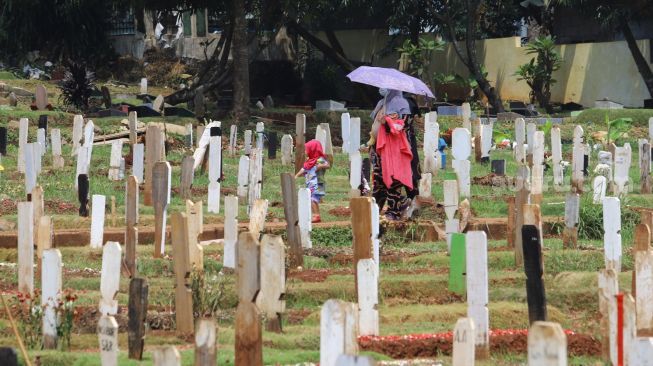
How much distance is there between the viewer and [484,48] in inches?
1414

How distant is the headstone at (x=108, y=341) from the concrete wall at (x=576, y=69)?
1038 inches

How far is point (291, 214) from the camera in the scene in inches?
468

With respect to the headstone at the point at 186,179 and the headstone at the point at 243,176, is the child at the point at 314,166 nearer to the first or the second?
the headstone at the point at 243,176

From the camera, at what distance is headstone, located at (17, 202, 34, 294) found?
10164 millimetres

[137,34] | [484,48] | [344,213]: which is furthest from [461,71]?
[344,213]

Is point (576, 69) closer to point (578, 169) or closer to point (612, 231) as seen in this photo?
point (578, 169)

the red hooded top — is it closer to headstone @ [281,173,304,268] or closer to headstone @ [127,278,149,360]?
headstone @ [281,173,304,268]

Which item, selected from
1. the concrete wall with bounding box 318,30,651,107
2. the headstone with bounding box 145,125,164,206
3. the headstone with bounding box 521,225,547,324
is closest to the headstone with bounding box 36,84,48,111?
the concrete wall with bounding box 318,30,651,107

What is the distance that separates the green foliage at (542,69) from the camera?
1282 inches

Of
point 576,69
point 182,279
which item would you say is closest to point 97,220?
point 182,279

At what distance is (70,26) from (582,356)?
83.1 feet

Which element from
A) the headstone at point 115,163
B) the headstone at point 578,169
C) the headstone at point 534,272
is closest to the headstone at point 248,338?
the headstone at point 534,272

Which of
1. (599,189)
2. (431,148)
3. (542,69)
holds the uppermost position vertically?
(542,69)

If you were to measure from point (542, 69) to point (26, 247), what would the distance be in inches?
935
